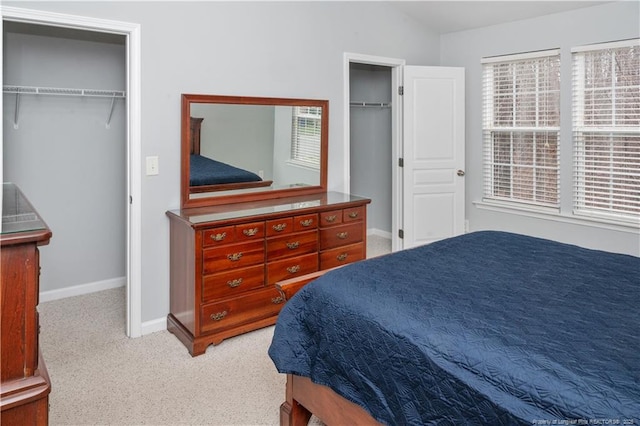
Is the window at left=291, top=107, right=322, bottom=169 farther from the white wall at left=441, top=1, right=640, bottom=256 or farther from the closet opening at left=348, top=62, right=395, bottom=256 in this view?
the white wall at left=441, top=1, right=640, bottom=256

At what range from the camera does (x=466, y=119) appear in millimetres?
4941

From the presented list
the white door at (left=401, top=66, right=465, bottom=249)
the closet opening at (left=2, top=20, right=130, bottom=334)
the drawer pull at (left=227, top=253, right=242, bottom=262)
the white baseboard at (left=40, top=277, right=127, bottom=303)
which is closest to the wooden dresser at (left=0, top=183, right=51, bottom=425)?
the drawer pull at (left=227, top=253, right=242, bottom=262)

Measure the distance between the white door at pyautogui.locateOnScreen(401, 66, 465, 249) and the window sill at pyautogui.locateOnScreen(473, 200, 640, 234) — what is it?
32 cm

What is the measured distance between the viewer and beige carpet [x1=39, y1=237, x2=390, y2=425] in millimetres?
2256

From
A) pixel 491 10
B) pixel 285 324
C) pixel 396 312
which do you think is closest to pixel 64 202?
pixel 285 324

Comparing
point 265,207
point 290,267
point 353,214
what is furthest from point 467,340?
point 353,214

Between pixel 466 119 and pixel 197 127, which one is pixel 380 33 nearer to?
pixel 466 119

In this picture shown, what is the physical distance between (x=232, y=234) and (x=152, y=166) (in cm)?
76

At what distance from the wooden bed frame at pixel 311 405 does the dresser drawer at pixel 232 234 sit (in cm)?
96

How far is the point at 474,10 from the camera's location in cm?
436

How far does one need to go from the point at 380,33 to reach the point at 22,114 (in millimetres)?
3177

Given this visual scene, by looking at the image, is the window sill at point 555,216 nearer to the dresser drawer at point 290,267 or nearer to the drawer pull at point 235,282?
the dresser drawer at point 290,267

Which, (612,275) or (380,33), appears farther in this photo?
(380,33)

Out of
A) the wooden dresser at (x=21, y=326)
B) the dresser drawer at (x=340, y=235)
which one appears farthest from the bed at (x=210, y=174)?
the wooden dresser at (x=21, y=326)
